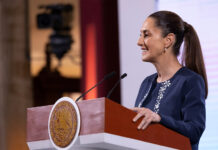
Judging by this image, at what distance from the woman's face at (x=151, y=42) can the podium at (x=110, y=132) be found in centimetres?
36

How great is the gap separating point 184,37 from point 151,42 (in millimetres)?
199

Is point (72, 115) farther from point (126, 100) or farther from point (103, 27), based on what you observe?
point (103, 27)

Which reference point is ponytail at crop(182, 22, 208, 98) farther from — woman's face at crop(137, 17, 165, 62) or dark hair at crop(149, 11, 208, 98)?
woman's face at crop(137, 17, 165, 62)

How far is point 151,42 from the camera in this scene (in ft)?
6.34

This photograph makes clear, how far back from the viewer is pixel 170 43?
1.98 meters

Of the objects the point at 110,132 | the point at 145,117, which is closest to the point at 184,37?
the point at 145,117

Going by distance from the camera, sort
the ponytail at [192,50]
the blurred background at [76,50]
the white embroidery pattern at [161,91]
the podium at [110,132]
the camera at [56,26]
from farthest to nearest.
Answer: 1. the camera at [56,26]
2. the blurred background at [76,50]
3. the ponytail at [192,50]
4. the white embroidery pattern at [161,91]
5. the podium at [110,132]

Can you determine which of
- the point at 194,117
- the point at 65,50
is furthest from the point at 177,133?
the point at 65,50

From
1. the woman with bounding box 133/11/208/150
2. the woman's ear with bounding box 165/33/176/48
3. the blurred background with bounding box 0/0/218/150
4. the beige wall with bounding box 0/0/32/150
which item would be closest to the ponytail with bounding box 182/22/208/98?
the woman with bounding box 133/11/208/150

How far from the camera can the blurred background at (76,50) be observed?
2.90 metres

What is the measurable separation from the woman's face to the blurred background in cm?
97

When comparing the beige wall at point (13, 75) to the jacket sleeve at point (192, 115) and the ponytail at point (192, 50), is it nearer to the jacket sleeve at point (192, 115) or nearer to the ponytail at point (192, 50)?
the ponytail at point (192, 50)

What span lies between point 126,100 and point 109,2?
914mm

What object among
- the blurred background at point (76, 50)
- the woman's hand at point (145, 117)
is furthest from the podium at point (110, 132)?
the blurred background at point (76, 50)
